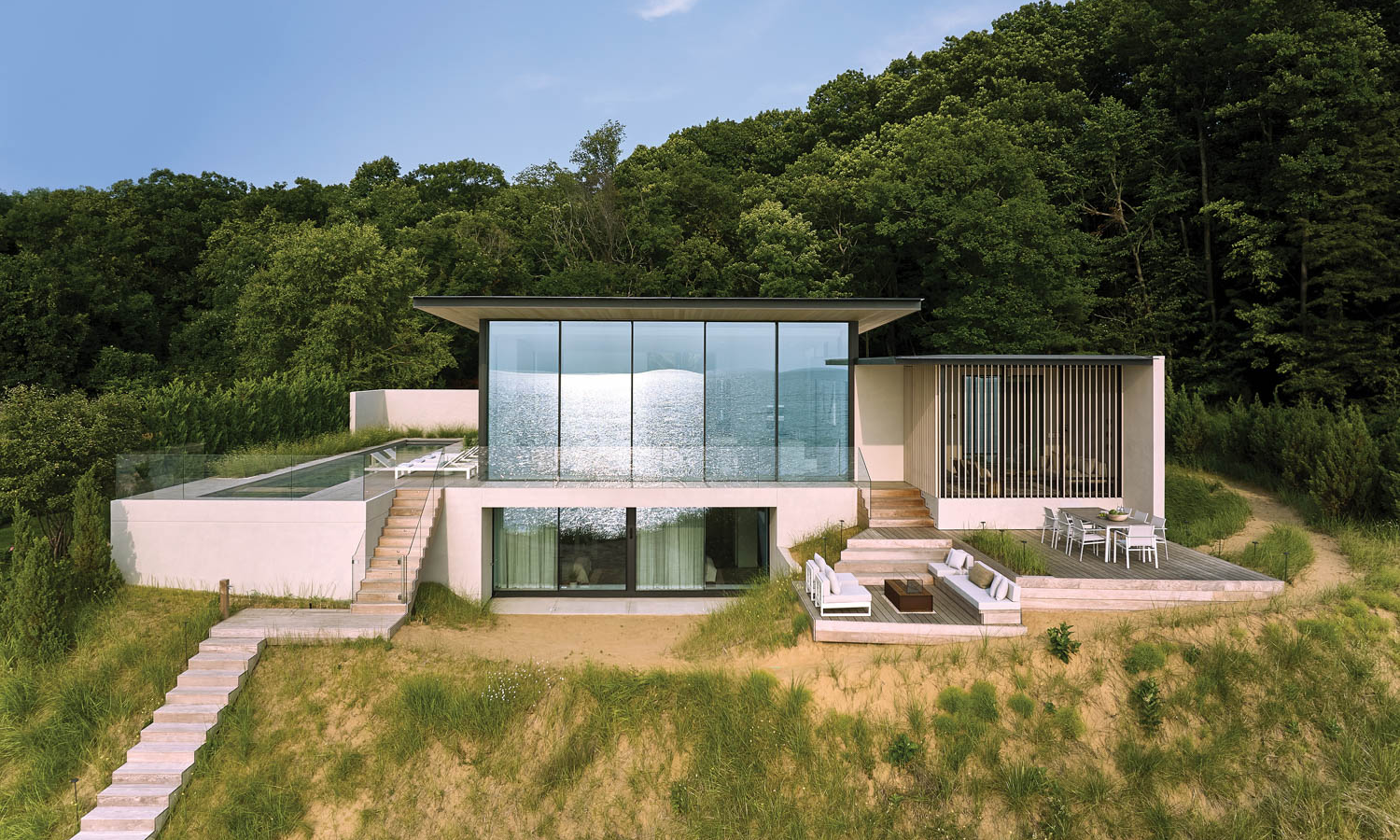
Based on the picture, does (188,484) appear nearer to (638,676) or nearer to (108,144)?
(638,676)

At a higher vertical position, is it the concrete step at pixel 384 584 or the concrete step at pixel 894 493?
the concrete step at pixel 894 493

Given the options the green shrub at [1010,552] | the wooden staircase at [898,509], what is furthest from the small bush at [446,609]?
the green shrub at [1010,552]

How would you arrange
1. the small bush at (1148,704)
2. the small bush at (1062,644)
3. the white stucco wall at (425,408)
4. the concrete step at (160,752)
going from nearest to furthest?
1. the small bush at (1148,704)
2. the concrete step at (160,752)
3. the small bush at (1062,644)
4. the white stucco wall at (425,408)

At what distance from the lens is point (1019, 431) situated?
12938 mm

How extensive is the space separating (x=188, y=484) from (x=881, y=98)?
29989mm

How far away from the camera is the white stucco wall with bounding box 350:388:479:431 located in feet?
80.1

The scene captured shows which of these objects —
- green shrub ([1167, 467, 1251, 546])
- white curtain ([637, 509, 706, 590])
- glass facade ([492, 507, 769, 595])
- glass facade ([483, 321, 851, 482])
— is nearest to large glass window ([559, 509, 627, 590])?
glass facade ([492, 507, 769, 595])

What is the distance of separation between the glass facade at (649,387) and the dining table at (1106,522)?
160 inches

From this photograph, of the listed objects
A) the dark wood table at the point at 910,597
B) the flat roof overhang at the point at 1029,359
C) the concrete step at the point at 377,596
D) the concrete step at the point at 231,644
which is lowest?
the concrete step at the point at 231,644

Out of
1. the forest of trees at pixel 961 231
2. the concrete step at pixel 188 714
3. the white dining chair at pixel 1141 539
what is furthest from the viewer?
the forest of trees at pixel 961 231

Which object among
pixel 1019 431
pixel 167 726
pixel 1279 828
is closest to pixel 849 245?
pixel 1019 431

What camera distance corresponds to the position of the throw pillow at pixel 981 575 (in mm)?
9533

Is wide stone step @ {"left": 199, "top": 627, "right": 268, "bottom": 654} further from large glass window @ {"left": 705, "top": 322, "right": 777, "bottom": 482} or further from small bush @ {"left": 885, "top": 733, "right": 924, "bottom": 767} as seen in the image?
small bush @ {"left": 885, "top": 733, "right": 924, "bottom": 767}

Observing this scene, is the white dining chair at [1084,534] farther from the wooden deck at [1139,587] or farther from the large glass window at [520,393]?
the large glass window at [520,393]
